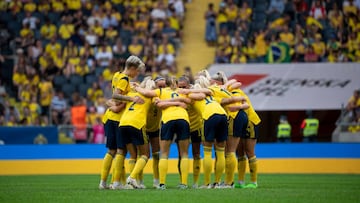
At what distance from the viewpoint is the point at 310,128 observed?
3105 cm

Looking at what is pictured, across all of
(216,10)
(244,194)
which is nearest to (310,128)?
(216,10)

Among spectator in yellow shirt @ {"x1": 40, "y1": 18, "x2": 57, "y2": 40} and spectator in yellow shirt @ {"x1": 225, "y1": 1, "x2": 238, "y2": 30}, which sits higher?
spectator in yellow shirt @ {"x1": 225, "y1": 1, "x2": 238, "y2": 30}

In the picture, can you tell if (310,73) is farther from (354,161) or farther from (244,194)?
(244,194)

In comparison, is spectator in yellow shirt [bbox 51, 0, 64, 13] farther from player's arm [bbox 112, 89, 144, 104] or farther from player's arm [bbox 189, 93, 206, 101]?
player's arm [bbox 189, 93, 206, 101]

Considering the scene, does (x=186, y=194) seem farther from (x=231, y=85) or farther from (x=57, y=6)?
(x=57, y=6)

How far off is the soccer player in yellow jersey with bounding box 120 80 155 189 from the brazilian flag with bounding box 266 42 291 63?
14.3 metres

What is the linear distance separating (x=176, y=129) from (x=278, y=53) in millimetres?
14832

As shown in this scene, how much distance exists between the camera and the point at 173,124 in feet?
63.9

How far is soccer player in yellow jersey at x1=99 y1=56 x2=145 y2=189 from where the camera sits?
19688mm

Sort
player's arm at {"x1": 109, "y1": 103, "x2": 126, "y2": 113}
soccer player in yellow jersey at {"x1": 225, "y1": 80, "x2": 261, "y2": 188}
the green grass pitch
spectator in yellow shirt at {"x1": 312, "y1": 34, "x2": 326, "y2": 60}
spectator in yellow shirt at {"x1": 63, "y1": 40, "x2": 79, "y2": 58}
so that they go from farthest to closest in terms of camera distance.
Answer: spectator in yellow shirt at {"x1": 63, "y1": 40, "x2": 79, "y2": 58}, spectator in yellow shirt at {"x1": 312, "y1": 34, "x2": 326, "y2": 60}, soccer player in yellow jersey at {"x1": 225, "y1": 80, "x2": 261, "y2": 188}, player's arm at {"x1": 109, "y1": 103, "x2": 126, "y2": 113}, the green grass pitch

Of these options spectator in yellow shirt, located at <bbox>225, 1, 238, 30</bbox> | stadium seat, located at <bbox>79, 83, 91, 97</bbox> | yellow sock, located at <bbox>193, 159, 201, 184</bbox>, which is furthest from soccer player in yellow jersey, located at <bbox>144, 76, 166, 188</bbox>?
spectator in yellow shirt, located at <bbox>225, 1, 238, 30</bbox>

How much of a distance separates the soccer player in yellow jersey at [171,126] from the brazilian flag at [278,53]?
562 inches

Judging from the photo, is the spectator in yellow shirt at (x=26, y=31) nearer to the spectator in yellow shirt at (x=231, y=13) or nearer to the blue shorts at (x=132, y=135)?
the spectator in yellow shirt at (x=231, y=13)

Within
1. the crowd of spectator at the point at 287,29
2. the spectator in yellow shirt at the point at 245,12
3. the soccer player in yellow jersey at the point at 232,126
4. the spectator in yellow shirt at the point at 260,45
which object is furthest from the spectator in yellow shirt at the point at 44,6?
the soccer player in yellow jersey at the point at 232,126
